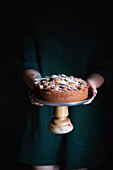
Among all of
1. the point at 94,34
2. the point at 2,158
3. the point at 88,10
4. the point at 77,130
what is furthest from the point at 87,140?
the point at 2,158

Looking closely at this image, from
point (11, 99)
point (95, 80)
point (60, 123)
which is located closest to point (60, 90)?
point (60, 123)

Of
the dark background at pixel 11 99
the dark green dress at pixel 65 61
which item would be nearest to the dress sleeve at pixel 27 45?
the dark green dress at pixel 65 61

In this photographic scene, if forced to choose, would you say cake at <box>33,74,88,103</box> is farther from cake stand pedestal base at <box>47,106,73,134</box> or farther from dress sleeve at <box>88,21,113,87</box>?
dress sleeve at <box>88,21,113,87</box>

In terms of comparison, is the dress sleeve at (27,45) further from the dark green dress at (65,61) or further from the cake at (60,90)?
the cake at (60,90)

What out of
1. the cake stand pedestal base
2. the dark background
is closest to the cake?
the cake stand pedestal base

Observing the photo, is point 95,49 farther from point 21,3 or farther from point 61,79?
point 21,3

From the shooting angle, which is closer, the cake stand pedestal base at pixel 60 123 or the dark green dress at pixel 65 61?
the cake stand pedestal base at pixel 60 123
